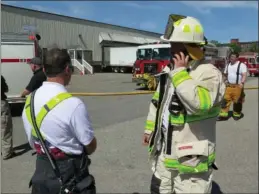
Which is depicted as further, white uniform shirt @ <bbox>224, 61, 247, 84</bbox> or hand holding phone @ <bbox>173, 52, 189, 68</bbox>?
white uniform shirt @ <bbox>224, 61, 247, 84</bbox>

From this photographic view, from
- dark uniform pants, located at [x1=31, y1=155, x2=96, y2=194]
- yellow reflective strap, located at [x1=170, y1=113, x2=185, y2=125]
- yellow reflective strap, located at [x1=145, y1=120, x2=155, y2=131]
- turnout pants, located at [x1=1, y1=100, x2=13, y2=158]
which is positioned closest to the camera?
dark uniform pants, located at [x1=31, y1=155, x2=96, y2=194]

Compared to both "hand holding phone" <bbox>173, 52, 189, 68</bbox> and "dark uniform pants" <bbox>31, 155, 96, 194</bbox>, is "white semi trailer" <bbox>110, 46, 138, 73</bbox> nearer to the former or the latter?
"hand holding phone" <bbox>173, 52, 189, 68</bbox>

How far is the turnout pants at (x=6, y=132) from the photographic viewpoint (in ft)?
21.2

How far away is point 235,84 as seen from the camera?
10.3 m

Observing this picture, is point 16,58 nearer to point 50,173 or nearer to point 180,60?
point 50,173

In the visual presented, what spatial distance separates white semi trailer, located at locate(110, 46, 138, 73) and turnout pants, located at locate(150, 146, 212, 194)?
37722 mm

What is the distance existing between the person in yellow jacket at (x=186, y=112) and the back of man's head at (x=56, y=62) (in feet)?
2.65

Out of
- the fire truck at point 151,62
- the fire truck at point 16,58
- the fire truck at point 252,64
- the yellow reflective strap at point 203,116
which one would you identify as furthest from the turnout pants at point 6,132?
the fire truck at point 252,64

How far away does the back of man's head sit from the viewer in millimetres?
2641

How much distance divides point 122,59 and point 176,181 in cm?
3961

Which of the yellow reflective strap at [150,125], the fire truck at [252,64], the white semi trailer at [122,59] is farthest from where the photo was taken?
the white semi trailer at [122,59]

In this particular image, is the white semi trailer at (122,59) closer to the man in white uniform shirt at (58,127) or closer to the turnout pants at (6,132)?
the turnout pants at (6,132)

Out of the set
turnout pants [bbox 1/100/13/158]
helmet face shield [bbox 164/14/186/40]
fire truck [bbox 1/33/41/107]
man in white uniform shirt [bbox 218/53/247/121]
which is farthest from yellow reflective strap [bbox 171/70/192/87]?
fire truck [bbox 1/33/41/107]

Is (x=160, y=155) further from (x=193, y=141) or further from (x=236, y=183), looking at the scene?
(x=236, y=183)
